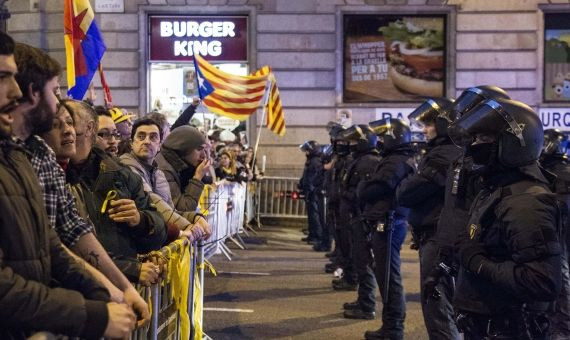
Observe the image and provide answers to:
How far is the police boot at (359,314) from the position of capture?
9.41 meters

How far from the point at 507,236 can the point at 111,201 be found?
2.14m

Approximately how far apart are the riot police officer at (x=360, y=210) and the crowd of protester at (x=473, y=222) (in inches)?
0.7

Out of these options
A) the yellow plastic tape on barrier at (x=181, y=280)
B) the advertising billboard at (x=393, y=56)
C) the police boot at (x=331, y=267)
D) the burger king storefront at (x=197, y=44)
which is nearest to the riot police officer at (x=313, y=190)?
the police boot at (x=331, y=267)

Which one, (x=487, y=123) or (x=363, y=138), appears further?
(x=363, y=138)

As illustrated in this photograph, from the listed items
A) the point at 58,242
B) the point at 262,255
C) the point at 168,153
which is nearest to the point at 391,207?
the point at 168,153

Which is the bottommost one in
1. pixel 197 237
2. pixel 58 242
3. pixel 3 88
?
pixel 197 237

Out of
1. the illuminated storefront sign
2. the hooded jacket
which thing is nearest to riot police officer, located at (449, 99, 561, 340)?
the hooded jacket

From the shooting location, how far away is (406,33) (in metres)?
23.8

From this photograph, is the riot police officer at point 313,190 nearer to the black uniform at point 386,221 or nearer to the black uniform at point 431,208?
the black uniform at point 386,221

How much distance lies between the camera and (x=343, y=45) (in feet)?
77.8

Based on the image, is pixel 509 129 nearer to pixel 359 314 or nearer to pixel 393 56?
pixel 359 314

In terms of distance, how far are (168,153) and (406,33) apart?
1721 centimetres

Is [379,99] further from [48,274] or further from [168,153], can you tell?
[48,274]

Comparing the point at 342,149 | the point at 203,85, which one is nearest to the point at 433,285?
the point at 342,149
